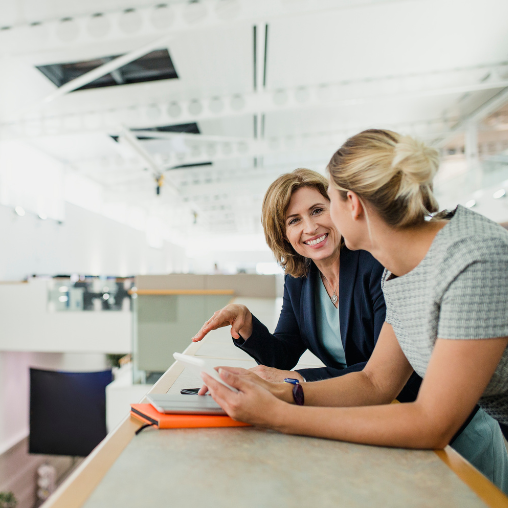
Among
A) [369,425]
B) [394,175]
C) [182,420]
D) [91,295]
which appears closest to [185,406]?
[182,420]

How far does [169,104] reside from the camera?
21.8ft

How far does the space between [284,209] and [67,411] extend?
6209 millimetres

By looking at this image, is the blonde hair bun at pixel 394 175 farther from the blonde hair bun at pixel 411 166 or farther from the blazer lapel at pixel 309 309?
the blazer lapel at pixel 309 309

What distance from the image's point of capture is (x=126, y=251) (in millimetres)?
13727

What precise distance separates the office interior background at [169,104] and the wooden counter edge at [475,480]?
404 centimetres

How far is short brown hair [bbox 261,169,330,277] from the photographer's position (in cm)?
149

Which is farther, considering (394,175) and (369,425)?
(394,175)

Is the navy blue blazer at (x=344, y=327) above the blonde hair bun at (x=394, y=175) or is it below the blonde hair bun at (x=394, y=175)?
below

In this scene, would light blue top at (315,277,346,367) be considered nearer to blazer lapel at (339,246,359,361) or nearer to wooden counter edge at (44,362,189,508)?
blazer lapel at (339,246,359,361)

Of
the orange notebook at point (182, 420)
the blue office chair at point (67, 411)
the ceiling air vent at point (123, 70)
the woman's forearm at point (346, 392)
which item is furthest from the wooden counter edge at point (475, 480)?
the ceiling air vent at point (123, 70)

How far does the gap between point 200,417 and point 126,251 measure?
13746 millimetres

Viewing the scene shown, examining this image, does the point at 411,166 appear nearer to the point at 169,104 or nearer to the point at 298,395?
the point at 298,395

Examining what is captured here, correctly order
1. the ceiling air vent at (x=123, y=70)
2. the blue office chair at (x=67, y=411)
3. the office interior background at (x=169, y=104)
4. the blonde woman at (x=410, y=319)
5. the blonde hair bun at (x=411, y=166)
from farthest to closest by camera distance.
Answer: the blue office chair at (x=67, y=411)
the ceiling air vent at (x=123, y=70)
the office interior background at (x=169, y=104)
the blonde hair bun at (x=411, y=166)
the blonde woman at (x=410, y=319)

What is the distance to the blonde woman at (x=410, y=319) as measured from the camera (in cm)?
67
